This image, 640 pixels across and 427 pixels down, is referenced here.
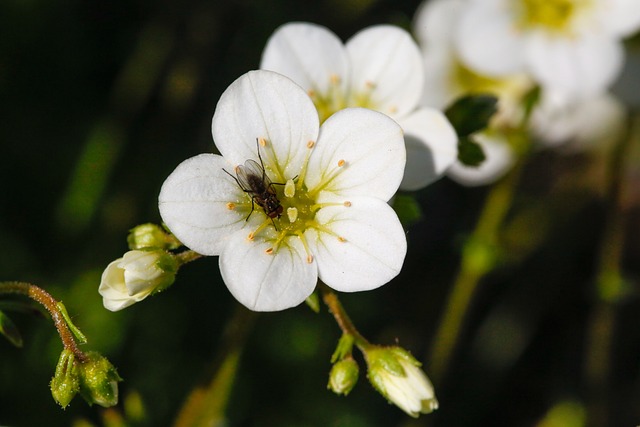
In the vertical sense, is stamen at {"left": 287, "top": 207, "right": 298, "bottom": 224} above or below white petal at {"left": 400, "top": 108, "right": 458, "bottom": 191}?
below

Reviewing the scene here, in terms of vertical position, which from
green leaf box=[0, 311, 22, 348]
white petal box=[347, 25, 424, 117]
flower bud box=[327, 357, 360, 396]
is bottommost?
flower bud box=[327, 357, 360, 396]

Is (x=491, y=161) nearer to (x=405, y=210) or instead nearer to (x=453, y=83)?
(x=453, y=83)

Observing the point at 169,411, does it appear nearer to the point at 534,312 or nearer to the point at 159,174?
the point at 159,174

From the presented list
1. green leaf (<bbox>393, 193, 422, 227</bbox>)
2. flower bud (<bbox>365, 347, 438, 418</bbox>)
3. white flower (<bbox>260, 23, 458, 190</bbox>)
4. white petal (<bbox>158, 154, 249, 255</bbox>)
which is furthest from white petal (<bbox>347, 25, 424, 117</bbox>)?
flower bud (<bbox>365, 347, 438, 418</bbox>)

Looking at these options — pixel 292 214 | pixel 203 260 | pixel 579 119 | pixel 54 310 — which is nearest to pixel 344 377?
pixel 292 214

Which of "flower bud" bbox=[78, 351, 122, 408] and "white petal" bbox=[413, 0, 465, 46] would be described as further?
"white petal" bbox=[413, 0, 465, 46]

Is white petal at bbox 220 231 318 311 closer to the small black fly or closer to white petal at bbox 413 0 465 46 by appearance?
the small black fly

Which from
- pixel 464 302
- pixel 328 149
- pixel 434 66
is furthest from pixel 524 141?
pixel 328 149
